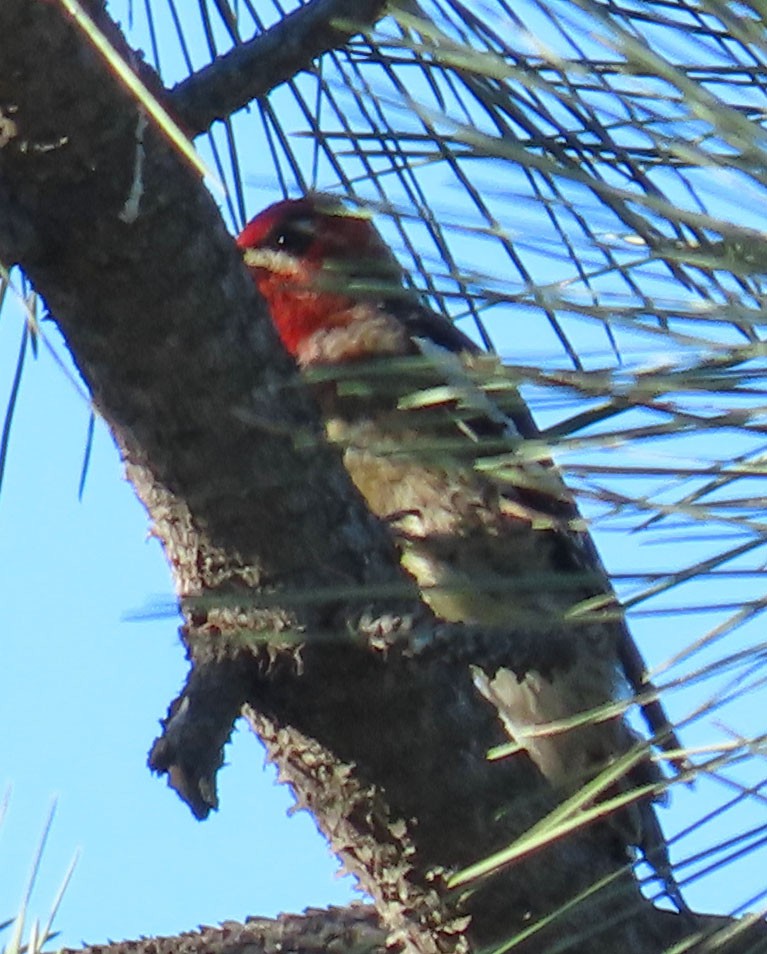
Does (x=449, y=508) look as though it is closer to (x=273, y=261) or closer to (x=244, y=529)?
(x=273, y=261)

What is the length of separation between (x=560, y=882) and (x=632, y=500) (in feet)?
2.39

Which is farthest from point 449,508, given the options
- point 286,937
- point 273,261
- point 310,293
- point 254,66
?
point 254,66

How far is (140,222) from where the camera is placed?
4.24ft

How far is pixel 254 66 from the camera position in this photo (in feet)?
4.78

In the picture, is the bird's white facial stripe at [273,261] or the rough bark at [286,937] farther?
the bird's white facial stripe at [273,261]

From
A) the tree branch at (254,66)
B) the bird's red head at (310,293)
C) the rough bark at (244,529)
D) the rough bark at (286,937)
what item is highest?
the bird's red head at (310,293)

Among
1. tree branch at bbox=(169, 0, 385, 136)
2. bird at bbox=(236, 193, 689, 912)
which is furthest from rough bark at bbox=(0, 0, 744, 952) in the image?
bird at bbox=(236, 193, 689, 912)

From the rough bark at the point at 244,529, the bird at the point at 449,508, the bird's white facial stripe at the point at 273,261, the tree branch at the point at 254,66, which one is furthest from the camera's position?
the bird's white facial stripe at the point at 273,261

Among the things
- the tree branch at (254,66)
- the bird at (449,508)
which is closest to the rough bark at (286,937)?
the bird at (449,508)

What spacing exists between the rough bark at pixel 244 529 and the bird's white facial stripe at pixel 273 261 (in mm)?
1715

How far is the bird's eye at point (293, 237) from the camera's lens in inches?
124

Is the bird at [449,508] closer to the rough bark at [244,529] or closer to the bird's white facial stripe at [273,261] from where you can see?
the bird's white facial stripe at [273,261]

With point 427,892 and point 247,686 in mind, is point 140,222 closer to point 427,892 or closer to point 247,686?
point 247,686

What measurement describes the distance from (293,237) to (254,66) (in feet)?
5.63
